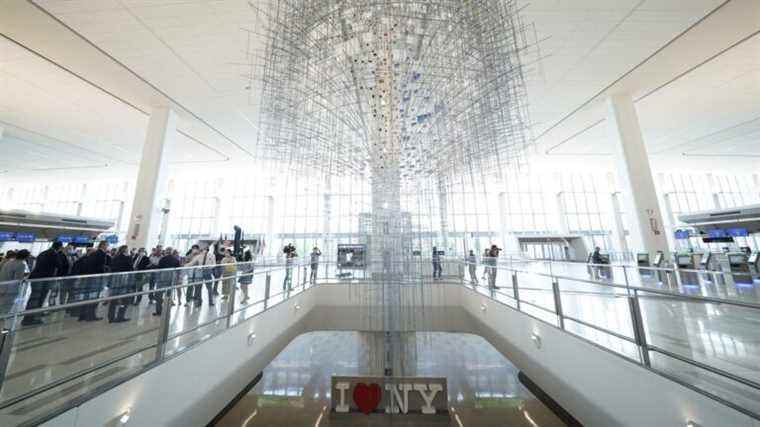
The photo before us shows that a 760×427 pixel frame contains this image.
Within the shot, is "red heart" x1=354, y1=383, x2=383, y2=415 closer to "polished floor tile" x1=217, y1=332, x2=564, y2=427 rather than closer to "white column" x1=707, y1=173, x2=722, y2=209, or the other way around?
"polished floor tile" x1=217, y1=332, x2=564, y2=427

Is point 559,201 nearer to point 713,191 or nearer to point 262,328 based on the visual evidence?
point 713,191

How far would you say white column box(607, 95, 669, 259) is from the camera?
349 inches

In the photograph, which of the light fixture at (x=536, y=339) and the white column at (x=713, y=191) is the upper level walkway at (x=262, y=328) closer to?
the light fixture at (x=536, y=339)

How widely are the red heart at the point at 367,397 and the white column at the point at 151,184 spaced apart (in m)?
7.68

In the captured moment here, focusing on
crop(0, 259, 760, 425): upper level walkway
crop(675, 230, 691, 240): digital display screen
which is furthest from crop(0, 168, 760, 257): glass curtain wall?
crop(0, 259, 760, 425): upper level walkway

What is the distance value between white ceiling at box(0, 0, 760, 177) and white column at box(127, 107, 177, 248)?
38.4 inches

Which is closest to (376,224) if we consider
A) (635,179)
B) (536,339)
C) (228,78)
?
(536,339)

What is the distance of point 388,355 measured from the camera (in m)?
4.45

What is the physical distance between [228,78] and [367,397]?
8.63m

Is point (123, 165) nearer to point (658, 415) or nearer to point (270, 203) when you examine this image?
point (270, 203)

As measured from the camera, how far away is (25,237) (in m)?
15.6

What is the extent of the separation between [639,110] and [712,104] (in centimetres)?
233

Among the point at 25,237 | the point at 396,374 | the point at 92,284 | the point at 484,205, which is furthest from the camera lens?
the point at 484,205

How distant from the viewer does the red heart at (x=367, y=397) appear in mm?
5281
